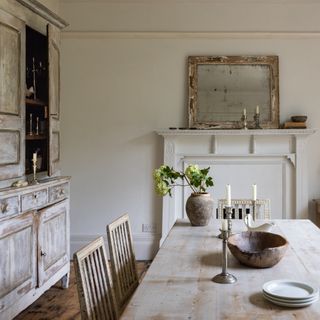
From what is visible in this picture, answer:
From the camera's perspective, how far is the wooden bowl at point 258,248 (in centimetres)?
178

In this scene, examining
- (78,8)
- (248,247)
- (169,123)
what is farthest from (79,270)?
(78,8)

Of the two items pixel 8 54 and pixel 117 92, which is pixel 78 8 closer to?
pixel 117 92

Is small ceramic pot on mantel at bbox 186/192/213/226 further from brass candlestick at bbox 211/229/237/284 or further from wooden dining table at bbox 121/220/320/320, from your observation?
brass candlestick at bbox 211/229/237/284

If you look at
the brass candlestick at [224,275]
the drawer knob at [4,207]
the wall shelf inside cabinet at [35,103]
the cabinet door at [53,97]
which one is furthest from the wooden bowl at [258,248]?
the wall shelf inside cabinet at [35,103]

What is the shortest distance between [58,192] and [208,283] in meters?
2.10

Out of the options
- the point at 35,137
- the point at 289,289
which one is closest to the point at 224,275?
the point at 289,289

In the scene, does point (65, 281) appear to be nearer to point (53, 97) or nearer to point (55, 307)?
point (55, 307)

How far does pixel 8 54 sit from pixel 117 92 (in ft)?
6.46

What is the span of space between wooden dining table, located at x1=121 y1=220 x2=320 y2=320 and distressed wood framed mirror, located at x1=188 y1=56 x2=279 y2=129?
2.28 meters

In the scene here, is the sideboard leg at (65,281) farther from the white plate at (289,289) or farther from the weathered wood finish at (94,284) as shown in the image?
the white plate at (289,289)

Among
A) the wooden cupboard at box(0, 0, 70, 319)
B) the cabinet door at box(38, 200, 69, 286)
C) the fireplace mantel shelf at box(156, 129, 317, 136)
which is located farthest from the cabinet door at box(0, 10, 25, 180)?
the fireplace mantel shelf at box(156, 129, 317, 136)

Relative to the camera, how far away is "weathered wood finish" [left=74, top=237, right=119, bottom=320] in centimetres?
150

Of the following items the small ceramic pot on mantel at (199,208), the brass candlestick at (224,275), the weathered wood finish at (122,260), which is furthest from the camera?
the small ceramic pot on mantel at (199,208)

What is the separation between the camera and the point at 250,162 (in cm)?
459
